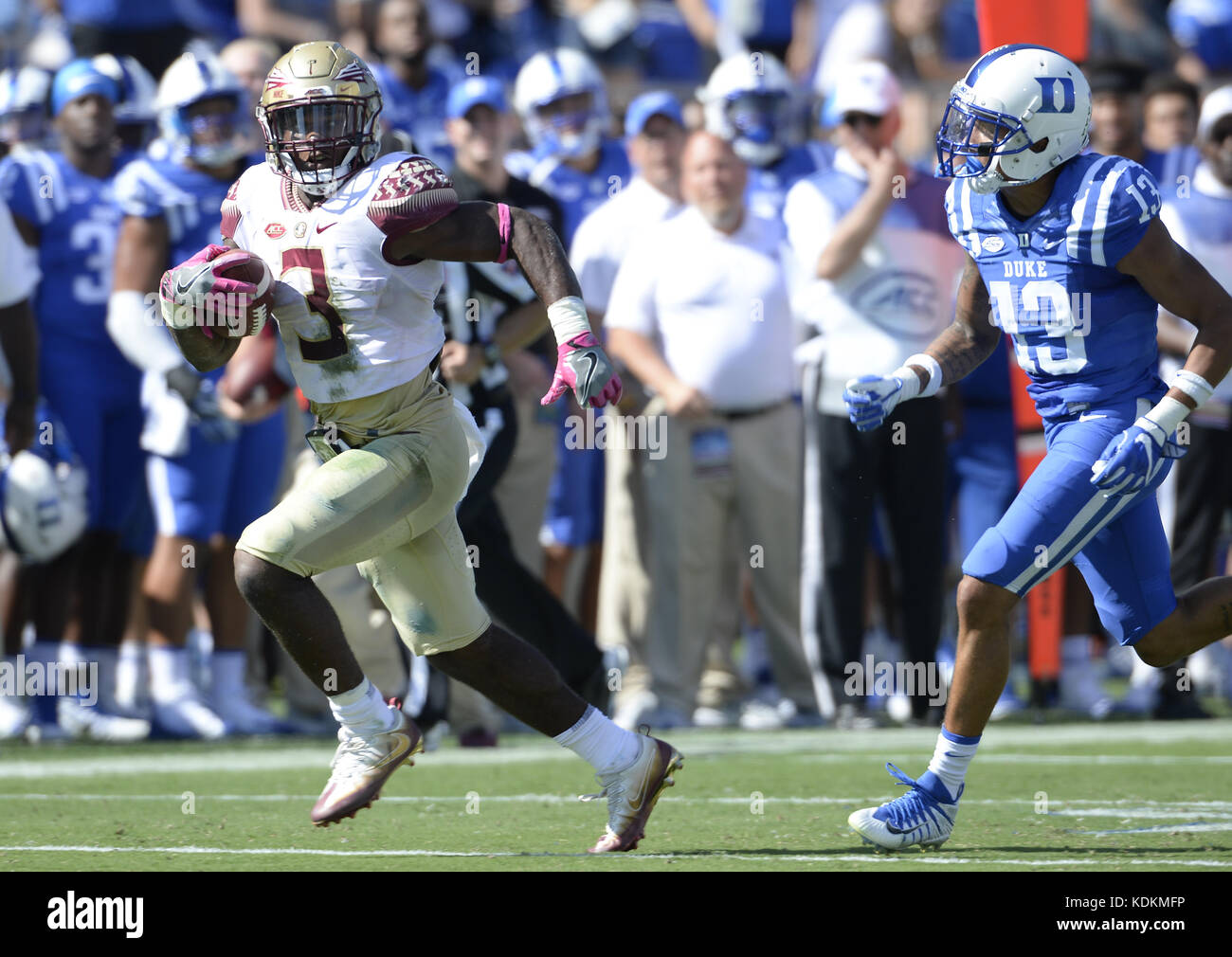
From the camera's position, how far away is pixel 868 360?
8.48 metres

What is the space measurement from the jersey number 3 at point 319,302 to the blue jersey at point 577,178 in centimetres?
439

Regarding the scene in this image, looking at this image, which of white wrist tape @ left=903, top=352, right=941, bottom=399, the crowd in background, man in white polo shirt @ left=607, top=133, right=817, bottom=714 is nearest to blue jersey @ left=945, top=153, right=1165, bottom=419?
white wrist tape @ left=903, top=352, right=941, bottom=399

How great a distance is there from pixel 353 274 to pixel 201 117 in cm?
357

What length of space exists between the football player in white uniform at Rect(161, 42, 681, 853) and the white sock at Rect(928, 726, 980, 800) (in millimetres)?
673

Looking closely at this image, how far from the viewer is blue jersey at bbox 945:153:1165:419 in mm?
5309

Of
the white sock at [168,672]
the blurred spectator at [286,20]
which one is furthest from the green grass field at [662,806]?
the blurred spectator at [286,20]

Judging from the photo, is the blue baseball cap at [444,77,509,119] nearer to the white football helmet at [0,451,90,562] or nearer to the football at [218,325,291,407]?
the football at [218,325,291,407]

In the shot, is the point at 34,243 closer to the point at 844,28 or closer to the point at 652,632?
the point at 652,632

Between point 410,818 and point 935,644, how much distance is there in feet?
10.4

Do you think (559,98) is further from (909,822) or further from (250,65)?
(909,822)

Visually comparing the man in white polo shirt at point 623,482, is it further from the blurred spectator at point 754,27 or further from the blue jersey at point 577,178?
the blurred spectator at point 754,27

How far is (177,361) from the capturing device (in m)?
8.33

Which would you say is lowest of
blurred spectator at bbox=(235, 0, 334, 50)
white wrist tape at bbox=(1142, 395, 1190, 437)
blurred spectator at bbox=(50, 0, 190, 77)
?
white wrist tape at bbox=(1142, 395, 1190, 437)

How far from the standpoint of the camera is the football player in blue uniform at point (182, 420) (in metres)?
8.44
